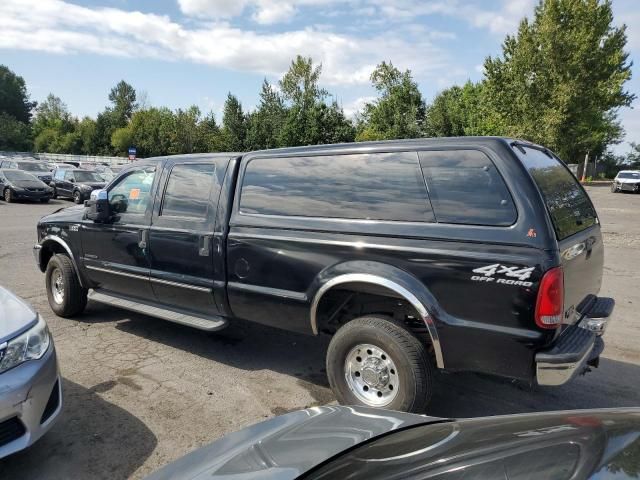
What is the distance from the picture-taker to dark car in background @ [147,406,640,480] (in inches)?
53.1

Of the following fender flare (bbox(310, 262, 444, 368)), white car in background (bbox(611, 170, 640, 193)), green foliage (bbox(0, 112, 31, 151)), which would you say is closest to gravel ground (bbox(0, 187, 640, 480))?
fender flare (bbox(310, 262, 444, 368))

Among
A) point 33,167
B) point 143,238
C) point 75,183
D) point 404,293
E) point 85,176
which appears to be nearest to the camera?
point 404,293

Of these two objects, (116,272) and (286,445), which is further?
(116,272)

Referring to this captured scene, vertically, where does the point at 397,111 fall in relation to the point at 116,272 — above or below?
above

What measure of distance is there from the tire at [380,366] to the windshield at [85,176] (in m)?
23.0

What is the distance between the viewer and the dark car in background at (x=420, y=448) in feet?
4.42

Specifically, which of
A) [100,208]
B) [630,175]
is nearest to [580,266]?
[100,208]

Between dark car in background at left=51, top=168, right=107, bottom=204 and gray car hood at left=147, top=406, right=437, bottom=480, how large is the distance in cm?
2244

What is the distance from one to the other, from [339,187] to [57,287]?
407 cm

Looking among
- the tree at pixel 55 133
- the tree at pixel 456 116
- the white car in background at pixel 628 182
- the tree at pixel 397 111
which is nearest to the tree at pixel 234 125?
the tree at pixel 397 111

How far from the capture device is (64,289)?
18.9 feet

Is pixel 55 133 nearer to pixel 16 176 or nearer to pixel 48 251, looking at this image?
pixel 16 176

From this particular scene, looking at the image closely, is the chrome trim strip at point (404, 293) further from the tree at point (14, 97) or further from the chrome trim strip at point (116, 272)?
the tree at point (14, 97)

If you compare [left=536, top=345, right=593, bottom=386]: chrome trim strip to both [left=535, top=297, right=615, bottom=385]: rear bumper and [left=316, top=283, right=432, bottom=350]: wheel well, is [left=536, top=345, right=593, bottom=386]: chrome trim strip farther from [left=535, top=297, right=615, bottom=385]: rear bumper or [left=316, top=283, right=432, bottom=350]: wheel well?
[left=316, top=283, right=432, bottom=350]: wheel well
